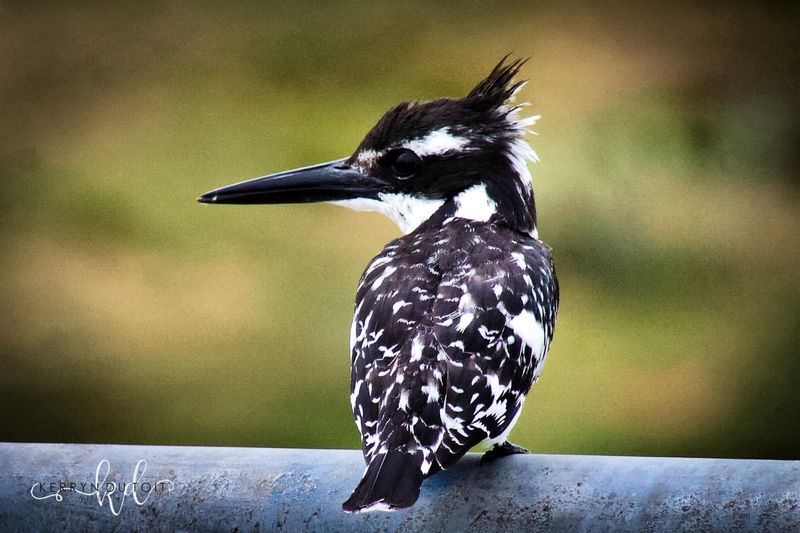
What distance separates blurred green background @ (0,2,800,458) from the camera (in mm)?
3654

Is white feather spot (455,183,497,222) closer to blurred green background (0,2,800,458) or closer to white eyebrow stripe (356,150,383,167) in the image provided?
white eyebrow stripe (356,150,383,167)

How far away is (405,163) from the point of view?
2.29 m

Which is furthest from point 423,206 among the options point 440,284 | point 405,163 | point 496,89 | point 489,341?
point 489,341

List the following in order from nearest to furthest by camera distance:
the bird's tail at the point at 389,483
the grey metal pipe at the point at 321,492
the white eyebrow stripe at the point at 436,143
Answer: the grey metal pipe at the point at 321,492 < the bird's tail at the point at 389,483 < the white eyebrow stripe at the point at 436,143

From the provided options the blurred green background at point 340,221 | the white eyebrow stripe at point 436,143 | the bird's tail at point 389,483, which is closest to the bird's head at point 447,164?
the white eyebrow stripe at point 436,143

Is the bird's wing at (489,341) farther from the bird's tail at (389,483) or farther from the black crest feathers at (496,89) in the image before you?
the black crest feathers at (496,89)

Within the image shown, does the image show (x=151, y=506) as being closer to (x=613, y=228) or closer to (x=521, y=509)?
(x=521, y=509)

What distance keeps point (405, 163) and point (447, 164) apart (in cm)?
8

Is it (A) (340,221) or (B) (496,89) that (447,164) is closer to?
(B) (496,89)

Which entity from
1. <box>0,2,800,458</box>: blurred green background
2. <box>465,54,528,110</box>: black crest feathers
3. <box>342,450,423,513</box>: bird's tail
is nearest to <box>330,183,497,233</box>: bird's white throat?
<box>465,54,528,110</box>: black crest feathers

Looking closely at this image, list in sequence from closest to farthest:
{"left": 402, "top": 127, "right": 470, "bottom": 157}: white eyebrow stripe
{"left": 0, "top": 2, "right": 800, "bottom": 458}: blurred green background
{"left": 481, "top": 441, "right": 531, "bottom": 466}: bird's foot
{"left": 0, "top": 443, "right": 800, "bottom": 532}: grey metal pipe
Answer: {"left": 0, "top": 443, "right": 800, "bottom": 532}: grey metal pipe
{"left": 481, "top": 441, "right": 531, "bottom": 466}: bird's foot
{"left": 402, "top": 127, "right": 470, "bottom": 157}: white eyebrow stripe
{"left": 0, "top": 2, "right": 800, "bottom": 458}: blurred green background

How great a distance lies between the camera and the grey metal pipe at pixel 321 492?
1345 millimetres

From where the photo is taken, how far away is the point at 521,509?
4.63ft

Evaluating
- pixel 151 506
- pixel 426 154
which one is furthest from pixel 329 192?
pixel 151 506
